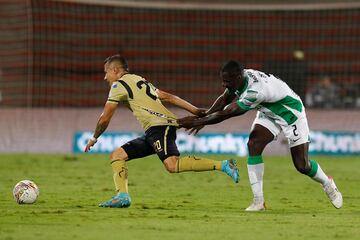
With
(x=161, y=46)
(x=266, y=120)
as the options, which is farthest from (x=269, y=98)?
(x=161, y=46)

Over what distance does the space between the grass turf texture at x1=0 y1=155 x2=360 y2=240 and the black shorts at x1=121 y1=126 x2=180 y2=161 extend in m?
0.71

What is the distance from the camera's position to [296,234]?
9.24 meters

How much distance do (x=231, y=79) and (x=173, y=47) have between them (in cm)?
1619

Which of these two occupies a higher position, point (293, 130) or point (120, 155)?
point (293, 130)

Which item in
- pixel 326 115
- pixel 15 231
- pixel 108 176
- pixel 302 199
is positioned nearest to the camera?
pixel 15 231

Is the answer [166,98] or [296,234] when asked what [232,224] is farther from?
[166,98]

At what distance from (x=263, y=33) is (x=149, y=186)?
41.1 feet

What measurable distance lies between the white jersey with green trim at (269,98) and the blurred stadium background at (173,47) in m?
12.9

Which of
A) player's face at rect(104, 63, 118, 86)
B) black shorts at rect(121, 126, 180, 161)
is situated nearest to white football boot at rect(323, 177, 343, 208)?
black shorts at rect(121, 126, 180, 161)

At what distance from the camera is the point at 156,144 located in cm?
1199

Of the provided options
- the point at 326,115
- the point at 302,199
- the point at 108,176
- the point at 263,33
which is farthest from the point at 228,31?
the point at 302,199

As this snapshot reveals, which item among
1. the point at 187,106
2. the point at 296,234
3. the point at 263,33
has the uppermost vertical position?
the point at 263,33

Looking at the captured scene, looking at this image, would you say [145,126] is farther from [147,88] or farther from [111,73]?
[111,73]

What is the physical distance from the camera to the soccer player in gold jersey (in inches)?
466
